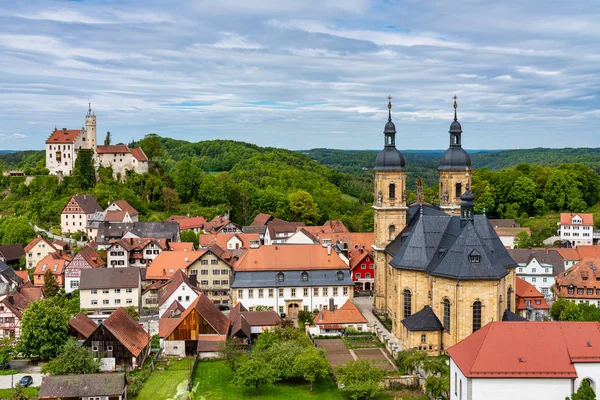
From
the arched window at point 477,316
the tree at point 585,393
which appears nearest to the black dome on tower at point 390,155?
the arched window at point 477,316

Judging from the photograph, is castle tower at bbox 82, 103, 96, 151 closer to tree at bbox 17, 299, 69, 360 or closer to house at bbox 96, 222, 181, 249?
house at bbox 96, 222, 181, 249

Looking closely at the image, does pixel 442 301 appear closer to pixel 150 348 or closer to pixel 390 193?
pixel 390 193

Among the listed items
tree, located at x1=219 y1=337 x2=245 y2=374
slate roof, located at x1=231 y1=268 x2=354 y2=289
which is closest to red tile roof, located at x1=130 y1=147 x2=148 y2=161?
slate roof, located at x1=231 y1=268 x2=354 y2=289

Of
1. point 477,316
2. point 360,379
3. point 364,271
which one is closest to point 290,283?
point 364,271

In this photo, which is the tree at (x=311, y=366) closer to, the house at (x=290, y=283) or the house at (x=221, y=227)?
the house at (x=290, y=283)

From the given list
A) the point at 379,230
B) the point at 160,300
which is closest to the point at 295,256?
the point at 379,230

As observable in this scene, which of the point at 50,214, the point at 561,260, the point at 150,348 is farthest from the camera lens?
the point at 50,214
